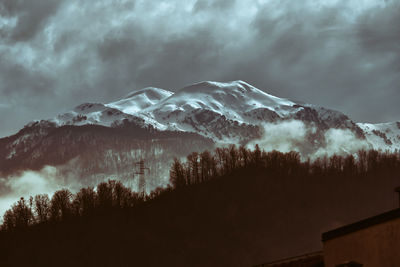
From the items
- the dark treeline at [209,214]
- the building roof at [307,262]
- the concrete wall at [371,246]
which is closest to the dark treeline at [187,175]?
the dark treeline at [209,214]

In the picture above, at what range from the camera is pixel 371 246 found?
2666 centimetres

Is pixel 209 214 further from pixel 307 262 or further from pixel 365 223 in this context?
pixel 365 223

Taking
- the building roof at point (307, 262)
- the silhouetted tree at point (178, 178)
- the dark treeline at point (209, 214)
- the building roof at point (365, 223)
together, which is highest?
the silhouetted tree at point (178, 178)

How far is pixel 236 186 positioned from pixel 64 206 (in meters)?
39.5

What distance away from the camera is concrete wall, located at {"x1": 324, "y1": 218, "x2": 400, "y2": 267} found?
83.6 ft

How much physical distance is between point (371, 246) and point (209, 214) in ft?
281

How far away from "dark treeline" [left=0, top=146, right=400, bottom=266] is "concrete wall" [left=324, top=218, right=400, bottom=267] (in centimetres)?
6159

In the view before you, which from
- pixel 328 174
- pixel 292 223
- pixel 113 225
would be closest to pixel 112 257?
pixel 113 225

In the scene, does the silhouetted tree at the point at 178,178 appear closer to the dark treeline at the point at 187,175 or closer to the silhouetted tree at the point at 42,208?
the dark treeline at the point at 187,175

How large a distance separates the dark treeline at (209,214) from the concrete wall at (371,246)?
61.6 metres

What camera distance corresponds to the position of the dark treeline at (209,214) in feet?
313

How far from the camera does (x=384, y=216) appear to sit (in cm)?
2598

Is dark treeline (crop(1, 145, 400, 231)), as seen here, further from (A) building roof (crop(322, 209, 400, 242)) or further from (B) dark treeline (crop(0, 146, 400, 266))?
(A) building roof (crop(322, 209, 400, 242))

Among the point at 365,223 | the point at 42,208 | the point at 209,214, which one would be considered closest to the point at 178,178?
the point at 209,214
